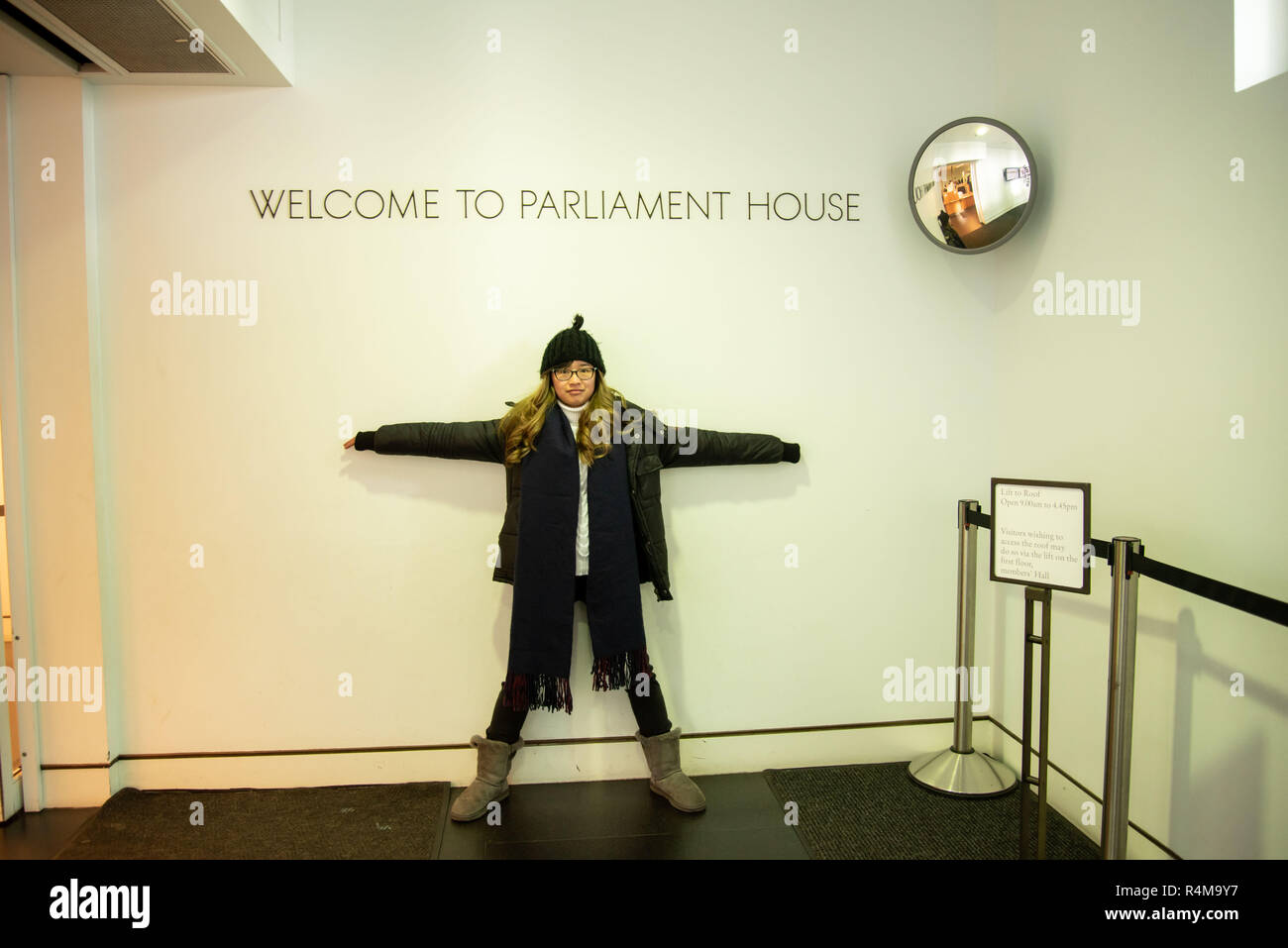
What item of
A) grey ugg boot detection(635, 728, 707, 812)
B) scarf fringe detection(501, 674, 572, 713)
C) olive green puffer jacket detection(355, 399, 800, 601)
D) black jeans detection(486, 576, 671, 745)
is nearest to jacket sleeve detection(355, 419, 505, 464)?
olive green puffer jacket detection(355, 399, 800, 601)

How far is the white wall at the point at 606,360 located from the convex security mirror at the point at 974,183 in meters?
0.16

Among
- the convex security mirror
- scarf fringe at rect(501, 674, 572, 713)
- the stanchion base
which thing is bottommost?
the stanchion base

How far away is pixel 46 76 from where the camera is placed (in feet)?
8.64

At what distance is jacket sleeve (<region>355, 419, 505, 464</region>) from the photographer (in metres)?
2.71

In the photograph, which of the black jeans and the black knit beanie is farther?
the black jeans

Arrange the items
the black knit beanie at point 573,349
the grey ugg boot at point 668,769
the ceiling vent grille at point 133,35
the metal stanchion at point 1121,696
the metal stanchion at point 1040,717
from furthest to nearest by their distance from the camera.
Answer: the grey ugg boot at point 668,769 < the black knit beanie at point 573,349 < the ceiling vent grille at point 133,35 < the metal stanchion at point 1040,717 < the metal stanchion at point 1121,696

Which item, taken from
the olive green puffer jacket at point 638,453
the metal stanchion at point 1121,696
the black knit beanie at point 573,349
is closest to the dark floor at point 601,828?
the olive green puffer jacket at point 638,453

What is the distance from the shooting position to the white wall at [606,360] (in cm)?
276

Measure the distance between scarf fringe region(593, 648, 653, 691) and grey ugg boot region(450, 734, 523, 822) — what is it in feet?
1.29

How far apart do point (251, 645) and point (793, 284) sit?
7.82ft

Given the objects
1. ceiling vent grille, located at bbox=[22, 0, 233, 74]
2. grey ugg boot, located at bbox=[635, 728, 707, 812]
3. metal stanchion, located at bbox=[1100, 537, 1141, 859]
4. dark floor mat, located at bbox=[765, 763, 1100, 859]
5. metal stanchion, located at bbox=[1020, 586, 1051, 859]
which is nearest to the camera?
metal stanchion, located at bbox=[1100, 537, 1141, 859]

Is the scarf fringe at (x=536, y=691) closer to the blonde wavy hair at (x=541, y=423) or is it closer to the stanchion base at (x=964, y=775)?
the blonde wavy hair at (x=541, y=423)

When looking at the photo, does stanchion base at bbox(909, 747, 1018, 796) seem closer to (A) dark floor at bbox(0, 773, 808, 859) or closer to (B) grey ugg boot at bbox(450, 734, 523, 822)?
(A) dark floor at bbox(0, 773, 808, 859)
